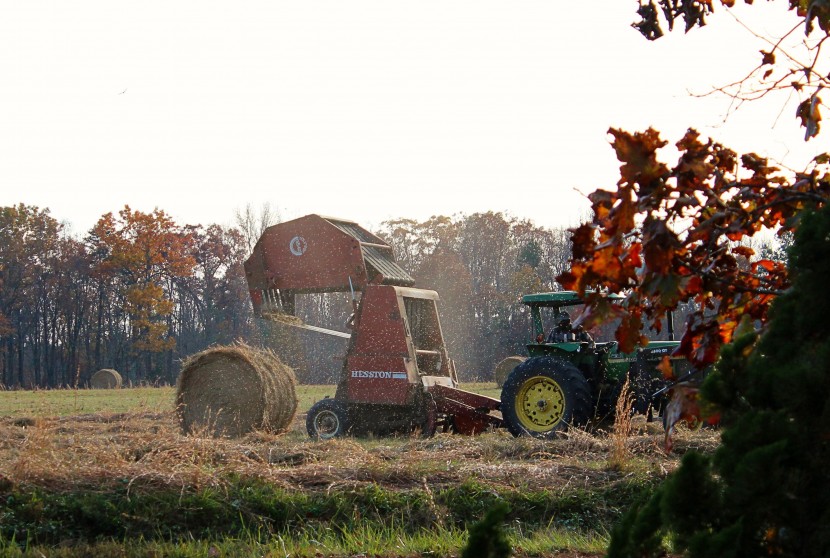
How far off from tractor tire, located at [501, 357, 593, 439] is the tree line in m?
32.0

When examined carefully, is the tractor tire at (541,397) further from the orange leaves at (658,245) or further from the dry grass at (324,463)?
the orange leaves at (658,245)

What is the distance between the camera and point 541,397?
11445 millimetres

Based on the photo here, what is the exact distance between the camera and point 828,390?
240 centimetres

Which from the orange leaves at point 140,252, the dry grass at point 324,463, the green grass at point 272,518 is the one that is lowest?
the green grass at point 272,518

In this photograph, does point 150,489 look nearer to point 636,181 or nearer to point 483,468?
point 483,468

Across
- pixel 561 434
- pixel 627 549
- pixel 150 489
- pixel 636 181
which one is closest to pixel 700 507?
pixel 627 549

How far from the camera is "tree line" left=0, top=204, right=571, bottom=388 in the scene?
45688 mm

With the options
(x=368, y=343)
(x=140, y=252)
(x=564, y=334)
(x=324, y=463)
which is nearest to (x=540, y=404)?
(x=564, y=334)

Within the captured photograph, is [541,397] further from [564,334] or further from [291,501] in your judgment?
[291,501]

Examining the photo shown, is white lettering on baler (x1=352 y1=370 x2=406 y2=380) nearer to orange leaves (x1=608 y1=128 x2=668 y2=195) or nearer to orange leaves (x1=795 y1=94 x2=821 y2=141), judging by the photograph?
orange leaves (x1=795 y1=94 x2=821 y2=141)

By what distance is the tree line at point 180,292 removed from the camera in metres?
45.7

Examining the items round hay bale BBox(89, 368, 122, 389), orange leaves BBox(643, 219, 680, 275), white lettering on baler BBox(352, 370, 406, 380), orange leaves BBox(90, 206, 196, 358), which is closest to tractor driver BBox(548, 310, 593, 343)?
white lettering on baler BBox(352, 370, 406, 380)

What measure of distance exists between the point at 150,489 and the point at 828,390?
17.4 ft

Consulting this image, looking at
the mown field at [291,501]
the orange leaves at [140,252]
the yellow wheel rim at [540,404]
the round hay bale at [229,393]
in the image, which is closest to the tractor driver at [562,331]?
the yellow wheel rim at [540,404]
